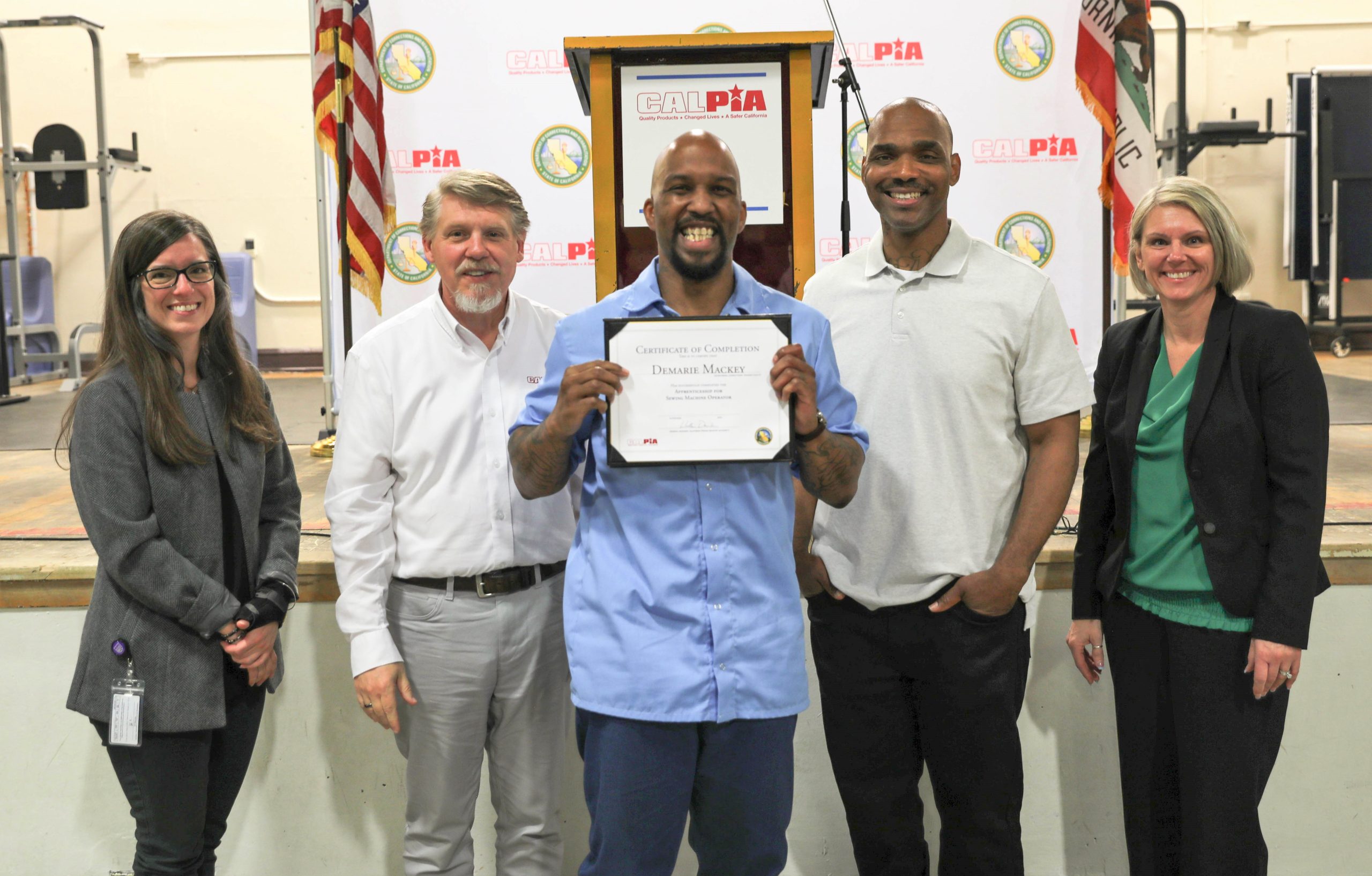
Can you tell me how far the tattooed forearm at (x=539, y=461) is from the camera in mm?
1744

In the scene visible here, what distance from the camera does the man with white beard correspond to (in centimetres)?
207

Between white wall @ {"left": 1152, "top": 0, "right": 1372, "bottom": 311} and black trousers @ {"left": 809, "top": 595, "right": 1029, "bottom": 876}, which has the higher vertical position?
white wall @ {"left": 1152, "top": 0, "right": 1372, "bottom": 311}

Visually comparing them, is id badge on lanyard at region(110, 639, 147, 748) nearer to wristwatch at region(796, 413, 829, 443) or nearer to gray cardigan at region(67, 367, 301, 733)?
gray cardigan at region(67, 367, 301, 733)

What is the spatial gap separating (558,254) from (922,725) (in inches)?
152

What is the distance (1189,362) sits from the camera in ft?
6.72

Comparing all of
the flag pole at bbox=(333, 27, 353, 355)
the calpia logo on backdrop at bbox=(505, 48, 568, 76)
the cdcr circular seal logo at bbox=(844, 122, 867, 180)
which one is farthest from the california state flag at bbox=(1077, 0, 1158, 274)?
the flag pole at bbox=(333, 27, 353, 355)

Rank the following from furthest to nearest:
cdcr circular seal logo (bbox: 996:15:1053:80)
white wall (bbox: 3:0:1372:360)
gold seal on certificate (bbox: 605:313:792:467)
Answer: white wall (bbox: 3:0:1372:360) → cdcr circular seal logo (bbox: 996:15:1053:80) → gold seal on certificate (bbox: 605:313:792:467)

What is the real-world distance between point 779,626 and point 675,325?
1.77ft

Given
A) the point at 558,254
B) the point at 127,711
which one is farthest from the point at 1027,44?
the point at 127,711

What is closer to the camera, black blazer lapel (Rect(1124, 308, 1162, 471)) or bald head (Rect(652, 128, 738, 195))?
bald head (Rect(652, 128, 738, 195))

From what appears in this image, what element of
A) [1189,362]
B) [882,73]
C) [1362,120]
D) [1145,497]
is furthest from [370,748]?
[1362,120]

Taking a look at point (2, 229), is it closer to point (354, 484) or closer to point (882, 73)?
point (882, 73)

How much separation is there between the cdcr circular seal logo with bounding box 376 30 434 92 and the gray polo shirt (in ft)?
Result: 12.9

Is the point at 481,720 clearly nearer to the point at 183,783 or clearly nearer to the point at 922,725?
the point at 183,783
